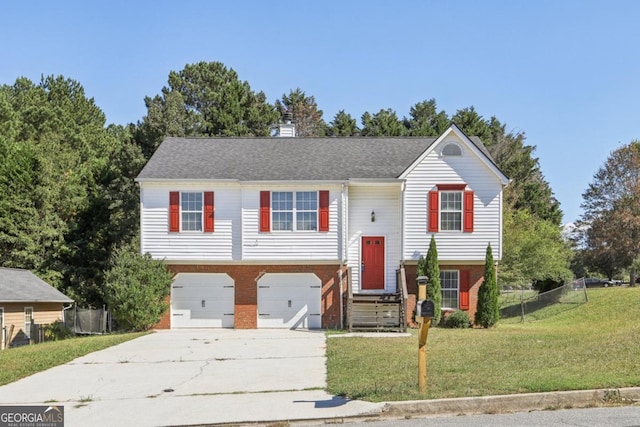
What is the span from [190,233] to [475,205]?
10.8 meters

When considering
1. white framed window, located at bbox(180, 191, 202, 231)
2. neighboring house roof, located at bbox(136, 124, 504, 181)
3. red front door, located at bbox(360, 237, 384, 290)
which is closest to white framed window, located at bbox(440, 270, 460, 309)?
red front door, located at bbox(360, 237, 384, 290)

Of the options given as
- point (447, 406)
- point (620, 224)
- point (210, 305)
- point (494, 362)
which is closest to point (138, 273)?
point (210, 305)

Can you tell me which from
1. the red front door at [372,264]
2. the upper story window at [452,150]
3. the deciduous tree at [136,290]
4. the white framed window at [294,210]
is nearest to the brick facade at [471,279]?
the red front door at [372,264]

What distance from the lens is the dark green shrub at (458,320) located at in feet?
78.9

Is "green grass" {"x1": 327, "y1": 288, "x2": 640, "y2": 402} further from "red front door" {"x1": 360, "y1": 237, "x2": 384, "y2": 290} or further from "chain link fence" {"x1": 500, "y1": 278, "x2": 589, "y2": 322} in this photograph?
"chain link fence" {"x1": 500, "y1": 278, "x2": 589, "y2": 322}

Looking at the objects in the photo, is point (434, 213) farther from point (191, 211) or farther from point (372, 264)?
point (191, 211)

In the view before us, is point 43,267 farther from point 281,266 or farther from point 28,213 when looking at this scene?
point 281,266

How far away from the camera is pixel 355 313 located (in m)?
23.7

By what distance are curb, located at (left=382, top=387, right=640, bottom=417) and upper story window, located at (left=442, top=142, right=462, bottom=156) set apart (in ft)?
51.8

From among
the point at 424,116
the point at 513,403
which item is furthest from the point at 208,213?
the point at 424,116

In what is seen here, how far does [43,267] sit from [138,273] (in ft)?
47.5

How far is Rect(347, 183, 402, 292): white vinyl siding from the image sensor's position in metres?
25.5

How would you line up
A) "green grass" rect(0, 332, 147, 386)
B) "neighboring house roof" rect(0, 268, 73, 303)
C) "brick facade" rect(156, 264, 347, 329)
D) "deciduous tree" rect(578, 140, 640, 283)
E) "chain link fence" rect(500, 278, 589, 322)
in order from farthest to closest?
"deciduous tree" rect(578, 140, 640, 283) < "chain link fence" rect(500, 278, 589, 322) < "neighboring house roof" rect(0, 268, 73, 303) < "brick facade" rect(156, 264, 347, 329) < "green grass" rect(0, 332, 147, 386)

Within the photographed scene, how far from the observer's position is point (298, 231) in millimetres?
24453
